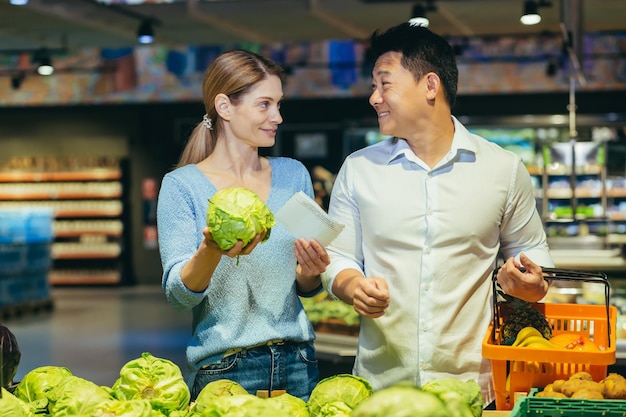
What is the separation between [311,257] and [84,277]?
15.4 meters

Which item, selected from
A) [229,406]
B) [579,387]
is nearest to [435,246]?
[579,387]

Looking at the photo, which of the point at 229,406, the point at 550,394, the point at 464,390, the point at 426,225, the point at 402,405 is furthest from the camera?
the point at 426,225

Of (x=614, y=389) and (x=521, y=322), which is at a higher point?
(x=521, y=322)

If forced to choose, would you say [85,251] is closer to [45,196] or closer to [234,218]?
[45,196]

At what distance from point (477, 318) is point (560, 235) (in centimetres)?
798

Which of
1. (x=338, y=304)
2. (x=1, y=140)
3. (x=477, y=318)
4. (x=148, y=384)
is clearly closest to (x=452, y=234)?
(x=477, y=318)

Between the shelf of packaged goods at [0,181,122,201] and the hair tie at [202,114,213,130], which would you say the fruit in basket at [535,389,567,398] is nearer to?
the hair tie at [202,114,213,130]

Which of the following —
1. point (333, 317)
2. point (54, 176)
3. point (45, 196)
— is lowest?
point (333, 317)

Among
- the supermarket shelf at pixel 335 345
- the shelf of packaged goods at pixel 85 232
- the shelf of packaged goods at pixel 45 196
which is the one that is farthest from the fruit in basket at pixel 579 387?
the shelf of packaged goods at pixel 45 196

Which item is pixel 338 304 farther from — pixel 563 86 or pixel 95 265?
pixel 95 265

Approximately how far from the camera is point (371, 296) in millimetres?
2447

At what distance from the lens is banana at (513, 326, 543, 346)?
2.37m

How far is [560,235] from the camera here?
10.4 metres

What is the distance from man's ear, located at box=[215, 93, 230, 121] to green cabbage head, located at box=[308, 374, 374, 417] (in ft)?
3.31
